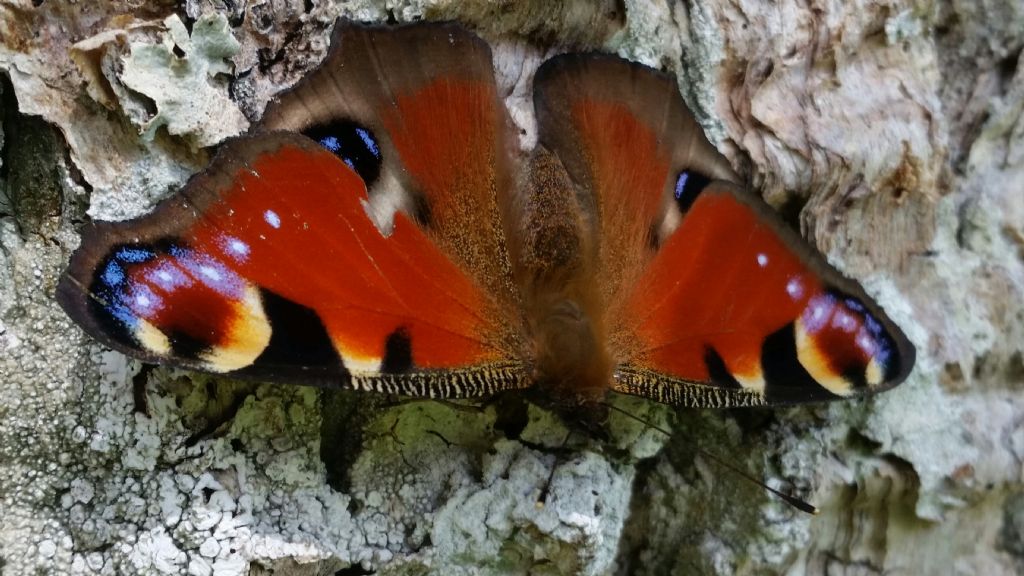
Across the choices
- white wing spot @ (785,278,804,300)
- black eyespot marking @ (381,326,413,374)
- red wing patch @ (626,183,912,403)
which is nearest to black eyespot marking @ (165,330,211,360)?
black eyespot marking @ (381,326,413,374)

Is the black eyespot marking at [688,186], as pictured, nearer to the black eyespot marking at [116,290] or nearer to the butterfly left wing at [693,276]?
the butterfly left wing at [693,276]

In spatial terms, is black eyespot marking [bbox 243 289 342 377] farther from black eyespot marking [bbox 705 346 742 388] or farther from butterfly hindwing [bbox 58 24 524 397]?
black eyespot marking [bbox 705 346 742 388]

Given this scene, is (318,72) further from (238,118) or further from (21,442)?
(21,442)

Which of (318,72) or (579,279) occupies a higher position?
(318,72)

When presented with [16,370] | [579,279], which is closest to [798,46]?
[579,279]

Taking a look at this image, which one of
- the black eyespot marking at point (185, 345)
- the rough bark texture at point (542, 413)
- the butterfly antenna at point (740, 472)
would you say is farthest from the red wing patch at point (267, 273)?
the butterfly antenna at point (740, 472)

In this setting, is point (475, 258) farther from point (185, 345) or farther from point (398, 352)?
point (185, 345)
